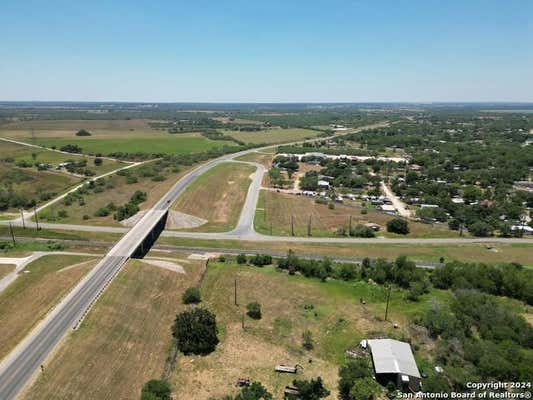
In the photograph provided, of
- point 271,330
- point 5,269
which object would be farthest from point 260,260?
point 5,269

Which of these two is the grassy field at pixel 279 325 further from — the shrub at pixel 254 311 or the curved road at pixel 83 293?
the curved road at pixel 83 293

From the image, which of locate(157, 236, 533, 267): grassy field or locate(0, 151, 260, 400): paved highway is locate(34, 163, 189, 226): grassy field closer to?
locate(157, 236, 533, 267): grassy field

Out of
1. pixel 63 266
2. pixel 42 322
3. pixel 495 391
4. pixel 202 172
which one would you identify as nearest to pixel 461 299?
pixel 495 391

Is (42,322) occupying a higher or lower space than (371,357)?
higher

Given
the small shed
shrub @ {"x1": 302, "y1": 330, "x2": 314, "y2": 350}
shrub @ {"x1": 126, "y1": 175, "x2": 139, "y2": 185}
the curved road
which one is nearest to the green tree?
shrub @ {"x1": 302, "y1": 330, "x2": 314, "y2": 350}

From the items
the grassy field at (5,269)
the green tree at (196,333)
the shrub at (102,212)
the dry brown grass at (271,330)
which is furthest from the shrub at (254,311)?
the shrub at (102,212)

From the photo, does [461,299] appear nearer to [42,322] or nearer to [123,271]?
[123,271]
